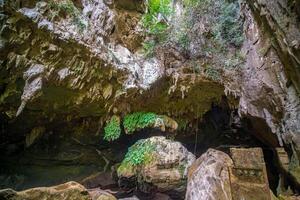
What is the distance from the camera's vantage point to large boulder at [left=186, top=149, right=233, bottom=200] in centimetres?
359

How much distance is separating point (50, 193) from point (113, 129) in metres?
3.22

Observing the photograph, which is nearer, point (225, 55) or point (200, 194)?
point (200, 194)

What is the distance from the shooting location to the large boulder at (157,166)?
21.0 feet

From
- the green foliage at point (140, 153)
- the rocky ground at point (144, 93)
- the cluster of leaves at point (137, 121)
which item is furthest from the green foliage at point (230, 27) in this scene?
the green foliage at point (140, 153)

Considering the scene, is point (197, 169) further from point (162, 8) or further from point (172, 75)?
point (162, 8)

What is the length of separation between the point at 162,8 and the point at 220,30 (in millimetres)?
1772

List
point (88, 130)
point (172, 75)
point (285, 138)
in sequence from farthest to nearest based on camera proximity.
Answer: point (88, 130)
point (172, 75)
point (285, 138)

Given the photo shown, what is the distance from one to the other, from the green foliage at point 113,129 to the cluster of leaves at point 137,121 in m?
0.27

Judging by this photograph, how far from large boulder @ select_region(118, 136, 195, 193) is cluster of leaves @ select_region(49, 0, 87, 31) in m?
3.54

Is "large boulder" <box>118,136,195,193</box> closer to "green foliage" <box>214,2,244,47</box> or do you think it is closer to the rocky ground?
the rocky ground

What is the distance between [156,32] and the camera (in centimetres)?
711

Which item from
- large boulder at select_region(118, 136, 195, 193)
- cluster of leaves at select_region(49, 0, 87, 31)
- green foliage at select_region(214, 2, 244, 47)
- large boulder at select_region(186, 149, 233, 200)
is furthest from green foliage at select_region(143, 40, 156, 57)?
large boulder at select_region(186, 149, 233, 200)

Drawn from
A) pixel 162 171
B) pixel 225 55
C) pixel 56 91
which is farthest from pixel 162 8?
pixel 162 171

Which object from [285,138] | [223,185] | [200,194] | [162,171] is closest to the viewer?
[223,185]
